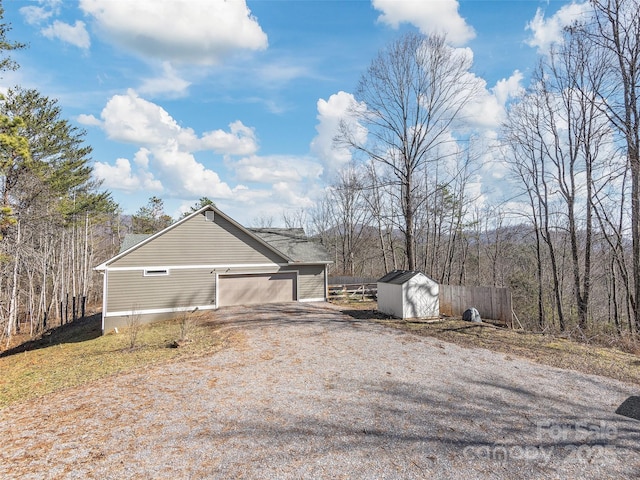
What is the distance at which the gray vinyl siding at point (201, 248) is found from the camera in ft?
49.2

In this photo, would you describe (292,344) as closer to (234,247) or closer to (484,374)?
(484,374)

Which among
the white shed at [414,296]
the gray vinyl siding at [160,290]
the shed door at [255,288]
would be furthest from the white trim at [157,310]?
the white shed at [414,296]

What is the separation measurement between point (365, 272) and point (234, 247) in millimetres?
24099

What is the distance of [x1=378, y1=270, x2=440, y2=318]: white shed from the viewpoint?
13320 millimetres

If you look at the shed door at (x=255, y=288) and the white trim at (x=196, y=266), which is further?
the shed door at (x=255, y=288)

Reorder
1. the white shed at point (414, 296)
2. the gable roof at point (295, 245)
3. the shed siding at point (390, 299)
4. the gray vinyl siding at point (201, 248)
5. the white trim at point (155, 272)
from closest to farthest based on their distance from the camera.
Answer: the white shed at point (414, 296), the shed siding at point (390, 299), the white trim at point (155, 272), the gray vinyl siding at point (201, 248), the gable roof at point (295, 245)

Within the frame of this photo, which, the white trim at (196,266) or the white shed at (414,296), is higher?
the white trim at (196,266)

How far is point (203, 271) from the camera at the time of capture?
1595 cm

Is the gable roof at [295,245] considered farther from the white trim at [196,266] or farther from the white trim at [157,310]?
the white trim at [157,310]

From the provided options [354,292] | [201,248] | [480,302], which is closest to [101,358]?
[201,248]

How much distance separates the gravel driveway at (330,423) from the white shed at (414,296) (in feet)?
16.8

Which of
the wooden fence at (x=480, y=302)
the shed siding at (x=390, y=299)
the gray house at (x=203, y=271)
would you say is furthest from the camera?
the gray house at (x=203, y=271)

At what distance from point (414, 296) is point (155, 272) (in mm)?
11460

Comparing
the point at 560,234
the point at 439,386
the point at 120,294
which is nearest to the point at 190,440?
the point at 439,386
